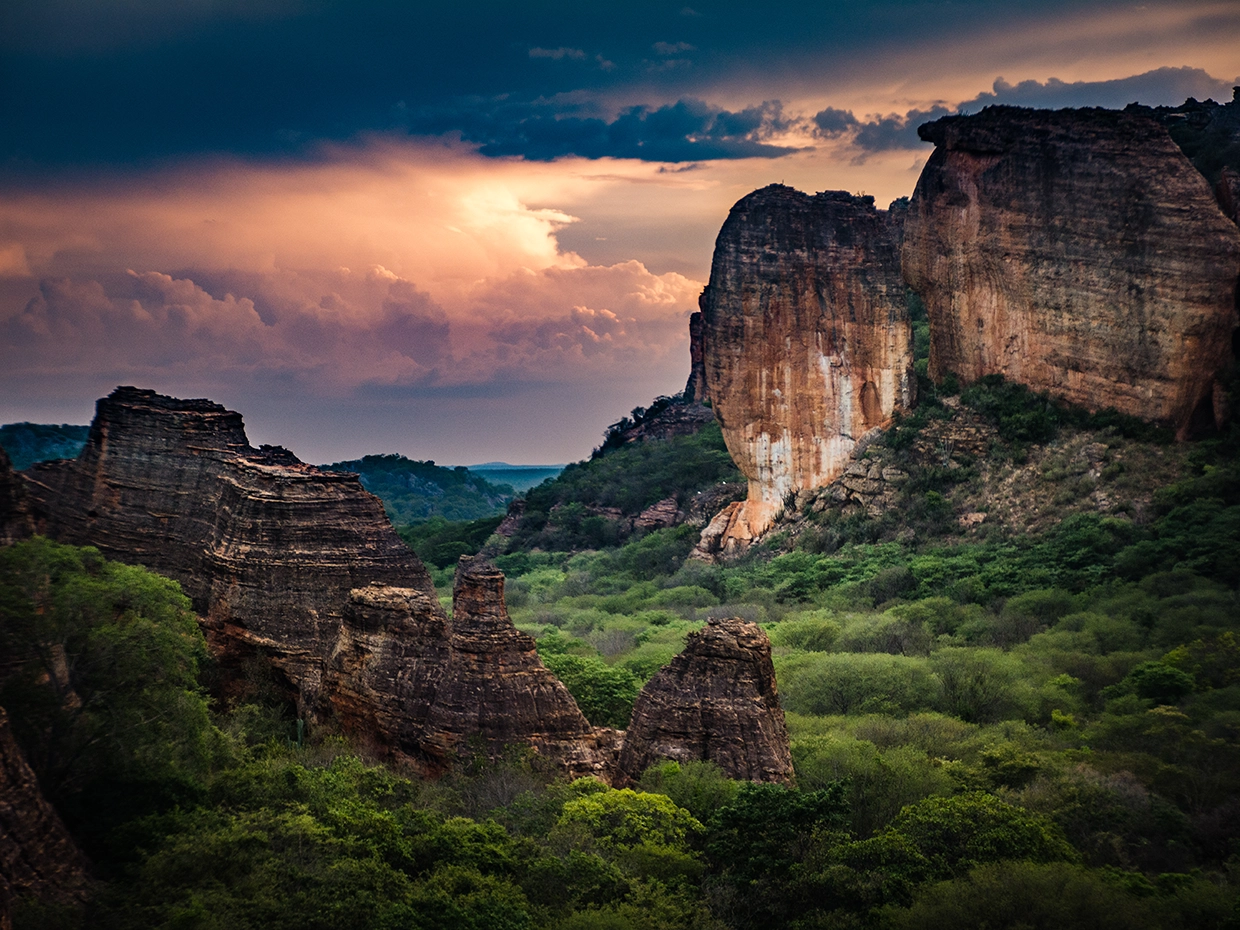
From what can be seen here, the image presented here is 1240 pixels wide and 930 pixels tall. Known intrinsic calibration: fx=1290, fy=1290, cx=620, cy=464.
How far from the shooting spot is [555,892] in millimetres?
19453

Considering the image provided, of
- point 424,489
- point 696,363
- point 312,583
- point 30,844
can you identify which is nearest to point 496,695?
point 312,583

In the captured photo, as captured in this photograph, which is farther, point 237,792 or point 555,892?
point 237,792

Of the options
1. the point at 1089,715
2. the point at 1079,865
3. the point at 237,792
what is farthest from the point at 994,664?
the point at 237,792

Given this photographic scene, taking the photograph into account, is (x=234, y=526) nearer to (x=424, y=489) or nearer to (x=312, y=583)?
(x=312, y=583)

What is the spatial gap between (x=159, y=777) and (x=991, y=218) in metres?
46.1

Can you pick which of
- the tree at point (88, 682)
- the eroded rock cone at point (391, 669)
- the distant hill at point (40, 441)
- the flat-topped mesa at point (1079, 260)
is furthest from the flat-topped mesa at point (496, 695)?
the distant hill at point (40, 441)

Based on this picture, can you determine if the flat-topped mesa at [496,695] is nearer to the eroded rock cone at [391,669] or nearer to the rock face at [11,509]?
the eroded rock cone at [391,669]

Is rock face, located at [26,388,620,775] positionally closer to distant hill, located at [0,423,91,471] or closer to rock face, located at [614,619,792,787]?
rock face, located at [614,619,792,787]

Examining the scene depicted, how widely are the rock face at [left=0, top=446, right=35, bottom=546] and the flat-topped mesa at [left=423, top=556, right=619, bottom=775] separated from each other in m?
7.34

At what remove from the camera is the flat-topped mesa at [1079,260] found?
164ft

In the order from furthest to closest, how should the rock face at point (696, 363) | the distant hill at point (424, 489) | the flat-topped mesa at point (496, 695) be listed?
the distant hill at point (424, 489), the rock face at point (696, 363), the flat-topped mesa at point (496, 695)

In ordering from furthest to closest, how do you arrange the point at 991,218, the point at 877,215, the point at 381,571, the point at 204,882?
the point at 877,215, the point at 991,218, the point at 381,571, the point at 204,882

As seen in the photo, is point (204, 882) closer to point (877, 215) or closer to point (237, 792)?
point (237, 792)

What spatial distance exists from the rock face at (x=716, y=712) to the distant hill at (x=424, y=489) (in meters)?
114
